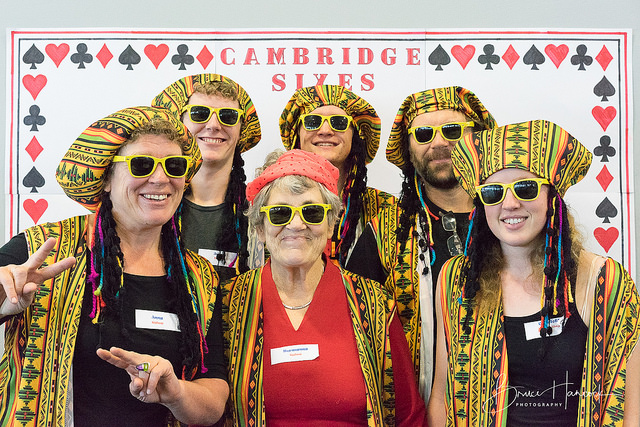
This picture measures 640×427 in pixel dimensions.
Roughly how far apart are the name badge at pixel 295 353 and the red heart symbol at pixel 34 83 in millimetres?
2589

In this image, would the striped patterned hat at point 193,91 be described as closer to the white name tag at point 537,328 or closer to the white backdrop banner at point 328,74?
the white backdrop banner at point 328,74

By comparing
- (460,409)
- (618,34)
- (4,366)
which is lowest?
(460,409)

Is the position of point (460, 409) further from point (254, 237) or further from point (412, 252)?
point (254, 237)

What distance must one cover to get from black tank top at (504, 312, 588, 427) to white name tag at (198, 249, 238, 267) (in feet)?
4.93

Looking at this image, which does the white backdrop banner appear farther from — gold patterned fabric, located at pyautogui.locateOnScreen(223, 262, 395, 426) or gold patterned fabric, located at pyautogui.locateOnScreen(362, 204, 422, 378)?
gold patterned fabric, located at pyautogui.locateOnScreen(223, 262, 395, 426)

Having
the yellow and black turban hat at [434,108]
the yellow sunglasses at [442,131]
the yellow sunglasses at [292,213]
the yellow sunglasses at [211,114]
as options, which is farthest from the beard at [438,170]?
the yellow sunglasses at [211,114]

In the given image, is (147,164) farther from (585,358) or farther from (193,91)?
(585,358)

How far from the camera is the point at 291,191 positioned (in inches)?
120

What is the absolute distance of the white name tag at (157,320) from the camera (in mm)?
2834

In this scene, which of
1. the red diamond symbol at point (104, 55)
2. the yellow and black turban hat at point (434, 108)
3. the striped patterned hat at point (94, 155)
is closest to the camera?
the striped patterned hat at point (94, 155)

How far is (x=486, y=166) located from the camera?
9.74 ft

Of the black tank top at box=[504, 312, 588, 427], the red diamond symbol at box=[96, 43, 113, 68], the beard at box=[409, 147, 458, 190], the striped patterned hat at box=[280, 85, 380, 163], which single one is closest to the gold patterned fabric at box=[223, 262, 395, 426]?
the black tank top at box=[504, 312, 588, 427]

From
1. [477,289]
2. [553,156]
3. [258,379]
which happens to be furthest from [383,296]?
[553,156]

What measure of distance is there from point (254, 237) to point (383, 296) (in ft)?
3.34
